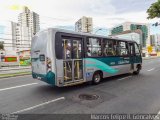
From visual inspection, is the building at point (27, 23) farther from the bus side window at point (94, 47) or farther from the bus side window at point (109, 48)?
the bus side window at point (94, 47)

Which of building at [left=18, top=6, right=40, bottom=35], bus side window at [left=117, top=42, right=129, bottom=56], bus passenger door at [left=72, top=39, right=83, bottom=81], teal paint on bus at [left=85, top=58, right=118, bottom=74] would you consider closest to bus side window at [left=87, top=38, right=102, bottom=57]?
teal paint on bus at [left=85, top=58, right=118, bottom=74]

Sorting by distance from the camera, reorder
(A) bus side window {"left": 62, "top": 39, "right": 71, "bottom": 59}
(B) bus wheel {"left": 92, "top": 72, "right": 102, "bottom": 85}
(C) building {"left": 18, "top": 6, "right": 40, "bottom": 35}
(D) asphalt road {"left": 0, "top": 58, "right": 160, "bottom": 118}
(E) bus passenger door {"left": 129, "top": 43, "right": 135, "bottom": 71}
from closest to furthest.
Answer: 1. (D) asphalt road {"left": 0, "top": 58, "right": 160, "bottom": 118}
2. (A) bus side window {"left": 62, "top": 39, "right": 71, "bottom": 59}
3. (B) bus wheel {"left": 92, "top": 72, "right": 102, "bottom": 85}
4. (E) bus passenger door {"left": 129, "top": 43, "right": 135, "bottom": 71}
5. (C) building {"left": 18, "top": 6, "right": 40, "bottom": 35}

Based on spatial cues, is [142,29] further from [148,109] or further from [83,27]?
[148,109]

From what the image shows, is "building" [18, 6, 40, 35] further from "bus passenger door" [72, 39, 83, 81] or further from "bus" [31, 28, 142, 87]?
"bus passenger door" [72, 39, 83, 81]

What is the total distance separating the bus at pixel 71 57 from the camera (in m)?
7.45

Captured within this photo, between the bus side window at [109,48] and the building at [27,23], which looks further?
the building at [27,23]

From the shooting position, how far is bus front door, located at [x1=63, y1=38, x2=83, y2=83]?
7.88 m

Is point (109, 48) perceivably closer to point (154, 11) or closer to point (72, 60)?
point (72, 60)

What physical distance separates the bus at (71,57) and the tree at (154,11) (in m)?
8.67

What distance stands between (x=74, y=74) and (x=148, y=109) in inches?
153

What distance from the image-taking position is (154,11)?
17.6 metres

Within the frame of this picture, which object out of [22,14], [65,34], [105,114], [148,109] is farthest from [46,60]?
[22,14]

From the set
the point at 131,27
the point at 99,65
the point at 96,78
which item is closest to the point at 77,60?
the point at 99,65

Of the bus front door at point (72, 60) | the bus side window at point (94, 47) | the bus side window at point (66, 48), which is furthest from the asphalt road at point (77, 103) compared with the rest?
the bus side window at point (94, 47)
